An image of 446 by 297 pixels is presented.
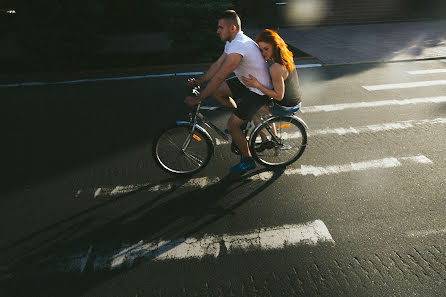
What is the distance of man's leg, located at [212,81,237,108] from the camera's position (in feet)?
16.3

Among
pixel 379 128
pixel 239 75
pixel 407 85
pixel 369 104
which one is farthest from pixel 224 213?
pixel 407 85

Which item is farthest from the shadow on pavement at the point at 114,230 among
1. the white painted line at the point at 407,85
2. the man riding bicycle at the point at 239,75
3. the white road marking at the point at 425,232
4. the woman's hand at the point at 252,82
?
the white painted line at the point at 407,85

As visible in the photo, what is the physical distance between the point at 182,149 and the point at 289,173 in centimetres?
162

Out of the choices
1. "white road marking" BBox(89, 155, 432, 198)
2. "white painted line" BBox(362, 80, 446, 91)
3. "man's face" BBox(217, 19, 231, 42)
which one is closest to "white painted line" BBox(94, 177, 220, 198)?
"white road marking" BBox(89, 155, 432, 198)

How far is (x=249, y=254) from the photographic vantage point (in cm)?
356

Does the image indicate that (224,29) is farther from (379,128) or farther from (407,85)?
(407,85)

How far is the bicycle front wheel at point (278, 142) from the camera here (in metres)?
4.82

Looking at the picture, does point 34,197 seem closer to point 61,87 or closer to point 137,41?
point 61,87

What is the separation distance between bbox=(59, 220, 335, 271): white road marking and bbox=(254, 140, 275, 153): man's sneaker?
1.44 metres

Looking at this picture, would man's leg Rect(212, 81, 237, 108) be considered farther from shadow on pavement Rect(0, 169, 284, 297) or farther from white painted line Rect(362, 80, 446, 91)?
white painted line Rect(362, 80, 446, 91)

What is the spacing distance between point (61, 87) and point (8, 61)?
483 cm

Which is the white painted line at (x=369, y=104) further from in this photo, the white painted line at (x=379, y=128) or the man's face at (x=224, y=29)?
the man's face at (x=224, y=29)

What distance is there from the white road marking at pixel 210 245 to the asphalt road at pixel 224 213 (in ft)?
0.05

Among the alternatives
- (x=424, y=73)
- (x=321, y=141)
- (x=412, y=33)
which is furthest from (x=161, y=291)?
(x=412, y=33)
